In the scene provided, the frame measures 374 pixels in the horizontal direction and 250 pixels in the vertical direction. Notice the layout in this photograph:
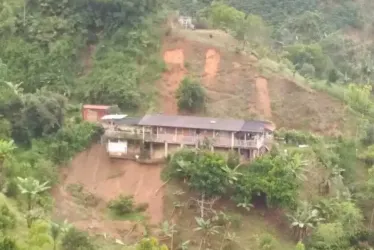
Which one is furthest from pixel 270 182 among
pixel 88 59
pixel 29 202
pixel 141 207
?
pixel 88 59

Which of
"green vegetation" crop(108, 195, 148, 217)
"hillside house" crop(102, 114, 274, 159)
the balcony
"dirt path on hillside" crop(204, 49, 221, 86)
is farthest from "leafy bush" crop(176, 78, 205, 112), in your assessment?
"green vegetation" crop(108, 195, 148, 217)

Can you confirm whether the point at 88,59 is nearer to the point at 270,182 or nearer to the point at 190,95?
the point at 190,95

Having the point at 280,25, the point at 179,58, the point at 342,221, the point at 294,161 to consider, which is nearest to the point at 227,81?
the point at 179,58

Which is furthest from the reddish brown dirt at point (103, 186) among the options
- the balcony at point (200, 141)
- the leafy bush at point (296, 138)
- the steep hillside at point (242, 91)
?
the leafy bush at point (296, 138)

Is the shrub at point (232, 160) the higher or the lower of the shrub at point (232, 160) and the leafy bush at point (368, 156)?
the higher

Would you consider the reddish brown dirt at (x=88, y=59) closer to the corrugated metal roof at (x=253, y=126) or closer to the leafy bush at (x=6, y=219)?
the corrugated metal roof at (x=253, y=126)

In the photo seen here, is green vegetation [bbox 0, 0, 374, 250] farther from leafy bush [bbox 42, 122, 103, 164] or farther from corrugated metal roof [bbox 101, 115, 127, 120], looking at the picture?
corrugated metal roof [bbox 101, 115, 127, 120]

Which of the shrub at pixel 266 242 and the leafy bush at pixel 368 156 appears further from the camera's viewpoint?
the leafy bush at pixel 368 156
